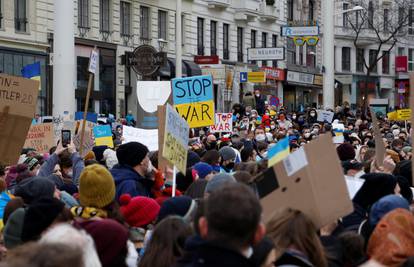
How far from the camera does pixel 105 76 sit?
40.6 metres

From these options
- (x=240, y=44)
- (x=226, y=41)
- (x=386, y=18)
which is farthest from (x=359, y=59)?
(x=226, y=41)

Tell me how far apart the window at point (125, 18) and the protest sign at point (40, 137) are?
2704 centimetres

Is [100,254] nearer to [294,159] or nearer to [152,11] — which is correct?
[294,159]

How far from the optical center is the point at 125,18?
42781mm

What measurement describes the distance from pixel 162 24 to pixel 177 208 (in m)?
39.9

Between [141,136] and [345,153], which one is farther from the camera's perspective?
[141,136]

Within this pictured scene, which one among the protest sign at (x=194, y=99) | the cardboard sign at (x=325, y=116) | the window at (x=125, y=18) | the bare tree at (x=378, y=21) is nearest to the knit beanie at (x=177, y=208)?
the protest sign at (x=194, y=99)

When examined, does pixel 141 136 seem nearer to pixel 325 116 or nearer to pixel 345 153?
→ pixel 345 153

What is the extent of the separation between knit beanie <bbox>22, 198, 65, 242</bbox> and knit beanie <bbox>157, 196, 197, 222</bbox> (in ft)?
2.81

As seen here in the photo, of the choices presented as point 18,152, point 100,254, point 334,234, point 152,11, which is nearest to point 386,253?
point 334,234

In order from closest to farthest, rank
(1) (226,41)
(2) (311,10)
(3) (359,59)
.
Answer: (1) (226,41)
(2) (311,10)
(3) (359,59)

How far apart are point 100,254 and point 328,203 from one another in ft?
4.08

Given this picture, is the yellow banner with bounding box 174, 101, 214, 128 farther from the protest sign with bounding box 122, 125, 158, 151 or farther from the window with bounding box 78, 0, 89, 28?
the window with bounding box 78, 0, 89, 28

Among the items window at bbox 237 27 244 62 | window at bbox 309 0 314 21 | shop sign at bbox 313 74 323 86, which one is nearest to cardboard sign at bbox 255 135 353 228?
window at bbox 237 27 244 62
